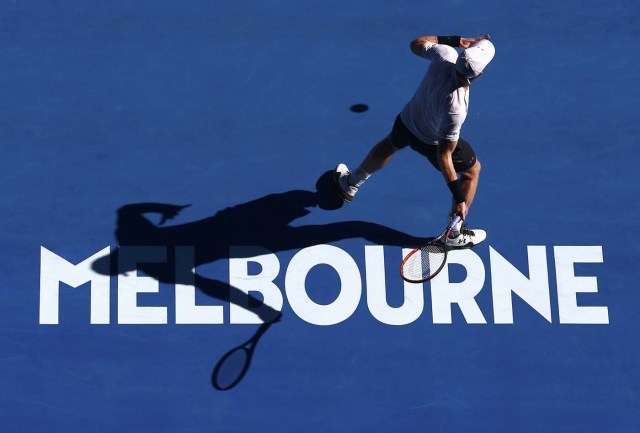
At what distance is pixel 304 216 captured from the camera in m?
8.91

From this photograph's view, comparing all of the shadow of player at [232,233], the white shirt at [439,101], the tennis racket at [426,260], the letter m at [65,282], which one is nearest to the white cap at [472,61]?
the white shirt at [439,101]

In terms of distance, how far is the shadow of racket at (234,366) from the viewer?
8.34 m

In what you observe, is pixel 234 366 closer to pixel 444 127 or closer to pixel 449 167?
pixel 449 167

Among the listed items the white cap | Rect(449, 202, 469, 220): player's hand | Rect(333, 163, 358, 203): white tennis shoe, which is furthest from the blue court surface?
the white cap

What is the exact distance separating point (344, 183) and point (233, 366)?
1750 millimetres

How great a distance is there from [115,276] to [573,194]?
3.87 meters

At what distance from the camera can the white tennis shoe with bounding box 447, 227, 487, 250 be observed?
28.4ft

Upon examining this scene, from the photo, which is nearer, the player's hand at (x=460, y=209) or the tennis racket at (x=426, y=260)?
the player's hand at (x=460, y=209)

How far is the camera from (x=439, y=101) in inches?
311

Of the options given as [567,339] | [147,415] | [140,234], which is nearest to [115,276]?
[140,234]

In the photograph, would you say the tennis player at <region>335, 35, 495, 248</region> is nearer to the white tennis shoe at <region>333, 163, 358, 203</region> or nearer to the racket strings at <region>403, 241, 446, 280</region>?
the white tennis shoe at <region>333, 163, 358, 203</region>

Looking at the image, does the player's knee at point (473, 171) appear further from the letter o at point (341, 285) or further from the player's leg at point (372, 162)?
the letter o at point (341, 285)

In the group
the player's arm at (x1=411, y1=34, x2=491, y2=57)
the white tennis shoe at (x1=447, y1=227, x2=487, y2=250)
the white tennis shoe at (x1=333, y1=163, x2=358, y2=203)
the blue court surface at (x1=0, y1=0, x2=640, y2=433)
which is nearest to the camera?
the player's arm at (x1=411, y1=34, x2=491, y2=57)

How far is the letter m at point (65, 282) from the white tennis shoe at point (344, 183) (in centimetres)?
199
